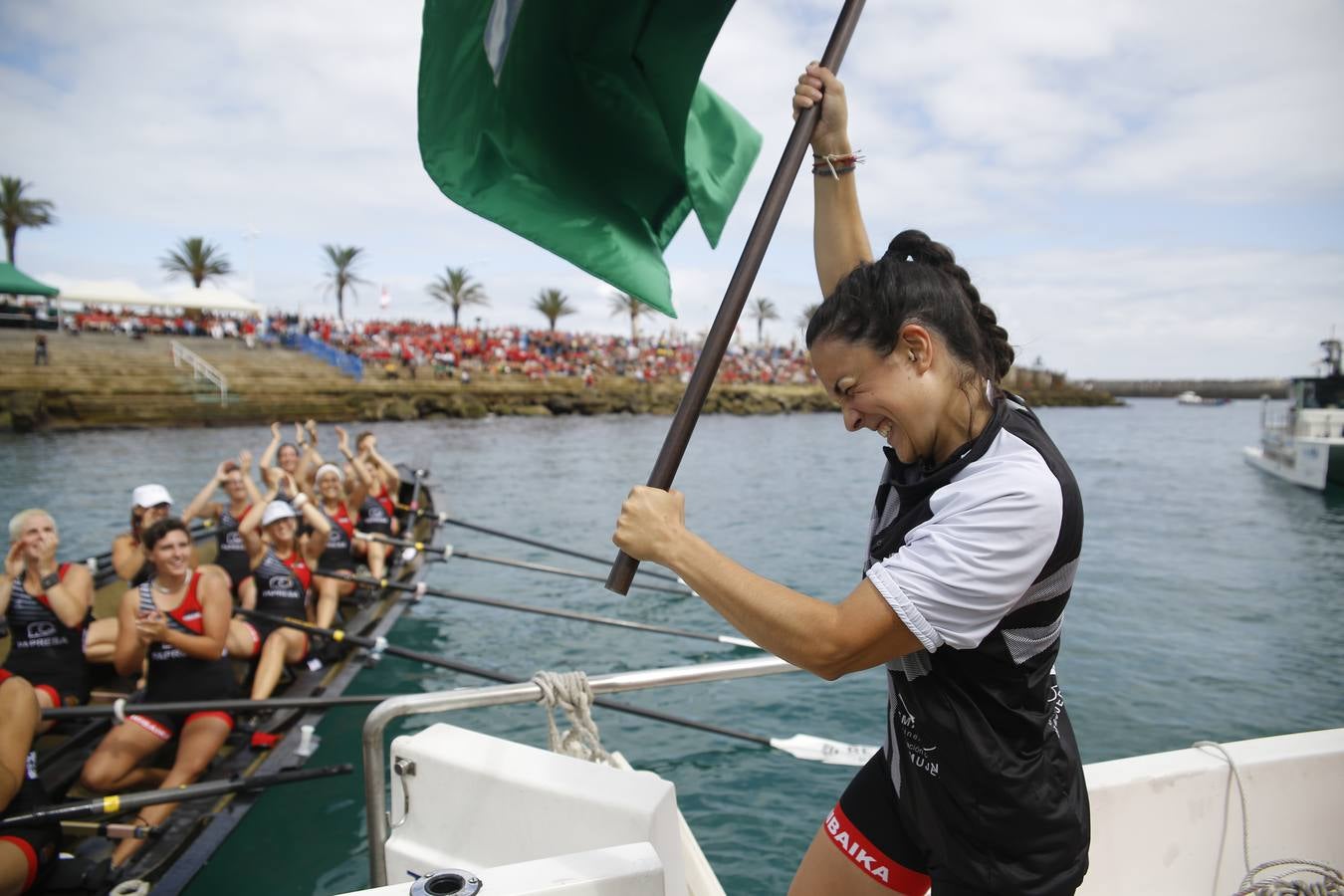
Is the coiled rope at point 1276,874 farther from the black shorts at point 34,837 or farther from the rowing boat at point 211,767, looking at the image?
the black shorts at point 34,837

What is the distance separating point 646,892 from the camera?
5.62 ft

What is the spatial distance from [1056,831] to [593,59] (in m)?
2.07

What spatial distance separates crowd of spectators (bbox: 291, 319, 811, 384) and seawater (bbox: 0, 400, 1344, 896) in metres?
15.9

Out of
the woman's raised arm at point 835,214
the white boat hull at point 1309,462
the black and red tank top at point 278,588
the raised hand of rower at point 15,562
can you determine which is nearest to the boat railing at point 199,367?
the black and red tank top at point 278,588

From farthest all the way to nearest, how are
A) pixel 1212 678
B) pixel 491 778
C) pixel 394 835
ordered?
1. pixel 1212 678
2. pixel 394 835
3. pixel 491 778

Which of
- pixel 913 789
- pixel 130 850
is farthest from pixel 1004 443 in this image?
pixel 130 850

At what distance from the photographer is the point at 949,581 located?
1396 millimetres

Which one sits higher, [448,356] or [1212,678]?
[448,356]

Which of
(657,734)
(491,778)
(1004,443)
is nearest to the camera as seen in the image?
(1004,443)

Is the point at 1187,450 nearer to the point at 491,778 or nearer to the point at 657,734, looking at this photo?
the point at 657,734

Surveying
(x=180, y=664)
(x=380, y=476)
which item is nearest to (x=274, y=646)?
(x=180, y=664)

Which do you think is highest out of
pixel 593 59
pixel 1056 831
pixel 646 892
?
pixel 593 59

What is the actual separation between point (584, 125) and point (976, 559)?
1.52 meters

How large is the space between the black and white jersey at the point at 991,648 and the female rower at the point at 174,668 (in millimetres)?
4524
